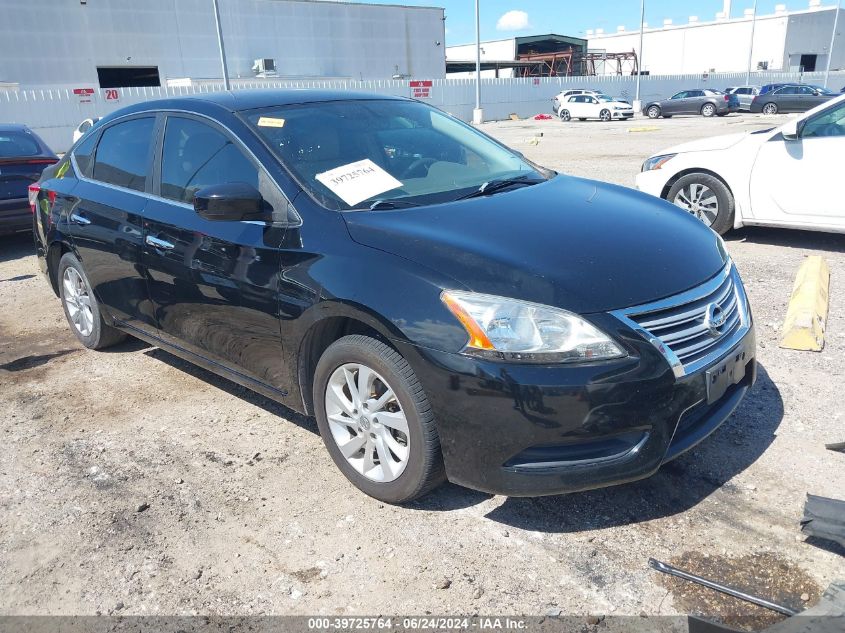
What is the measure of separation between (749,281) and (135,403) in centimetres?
502

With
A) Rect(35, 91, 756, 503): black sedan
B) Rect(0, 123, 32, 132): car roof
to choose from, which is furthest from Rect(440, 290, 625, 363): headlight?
Rect(0, 123, 32, 132): car roof

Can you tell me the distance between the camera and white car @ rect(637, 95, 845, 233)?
21.4ft

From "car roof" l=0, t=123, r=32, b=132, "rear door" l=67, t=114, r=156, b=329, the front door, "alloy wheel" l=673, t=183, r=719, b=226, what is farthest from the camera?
"car roof" l=0, t=123, r=32, b=132

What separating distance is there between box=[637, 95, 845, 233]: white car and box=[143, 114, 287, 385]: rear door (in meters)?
5.40

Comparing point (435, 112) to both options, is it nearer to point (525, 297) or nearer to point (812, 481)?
point (525, 297)

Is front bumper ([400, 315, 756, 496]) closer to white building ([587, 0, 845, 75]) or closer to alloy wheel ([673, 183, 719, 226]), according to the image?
alloy wheel ([673, 183, 719, 226])

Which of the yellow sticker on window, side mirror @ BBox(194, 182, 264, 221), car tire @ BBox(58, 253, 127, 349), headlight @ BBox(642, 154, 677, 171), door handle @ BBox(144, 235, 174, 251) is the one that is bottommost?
car tire @ BBox(58, 253, 127, 349)

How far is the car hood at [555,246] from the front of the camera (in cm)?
266

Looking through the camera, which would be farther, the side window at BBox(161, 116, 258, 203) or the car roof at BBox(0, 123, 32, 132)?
the car roof at BBox(0, 123, 32, 132)

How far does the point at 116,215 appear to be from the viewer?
4250mm

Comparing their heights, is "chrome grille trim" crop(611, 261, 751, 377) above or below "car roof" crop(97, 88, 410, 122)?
below

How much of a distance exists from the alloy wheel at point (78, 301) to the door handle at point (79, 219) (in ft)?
1.46

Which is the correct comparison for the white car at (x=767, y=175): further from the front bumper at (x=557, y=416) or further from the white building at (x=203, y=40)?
the white building at (x=203, y=40)

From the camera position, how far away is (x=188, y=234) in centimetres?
366
